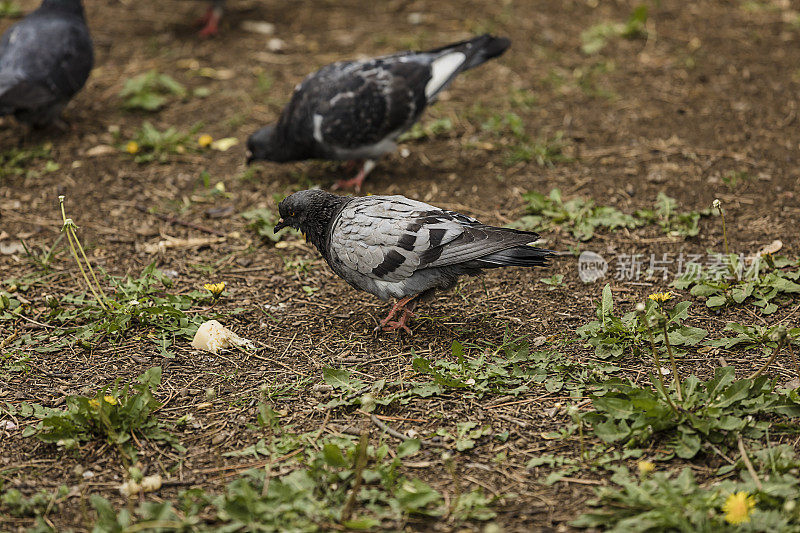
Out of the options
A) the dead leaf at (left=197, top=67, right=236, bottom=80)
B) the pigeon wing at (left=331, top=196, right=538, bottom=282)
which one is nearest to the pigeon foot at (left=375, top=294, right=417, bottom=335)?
the pigeon wing at (left=331, top=196, right=538, bottom=282)

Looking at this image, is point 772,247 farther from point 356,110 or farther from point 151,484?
point 151,484

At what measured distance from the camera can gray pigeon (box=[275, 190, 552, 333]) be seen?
3.79m

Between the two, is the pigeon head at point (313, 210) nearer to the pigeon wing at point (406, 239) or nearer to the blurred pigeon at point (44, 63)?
the pigeon wing at point (406, 239)

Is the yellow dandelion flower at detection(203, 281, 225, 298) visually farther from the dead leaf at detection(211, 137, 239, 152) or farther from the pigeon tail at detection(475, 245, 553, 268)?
the dead leaf at detection(211, 137, 239, 152)

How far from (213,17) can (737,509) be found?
733 centimetres

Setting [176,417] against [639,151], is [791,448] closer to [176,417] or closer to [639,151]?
[176,417]

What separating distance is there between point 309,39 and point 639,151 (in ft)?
12.7

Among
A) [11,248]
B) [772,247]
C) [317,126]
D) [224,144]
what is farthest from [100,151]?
[772,247]

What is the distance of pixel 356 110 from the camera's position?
18.4 feet

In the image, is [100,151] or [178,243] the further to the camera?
[100,151]

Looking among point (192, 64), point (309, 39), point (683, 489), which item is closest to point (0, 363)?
point (683, 489)

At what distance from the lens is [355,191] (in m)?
5.82

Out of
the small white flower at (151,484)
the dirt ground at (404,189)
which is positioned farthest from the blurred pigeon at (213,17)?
the small white flower at (151,484)

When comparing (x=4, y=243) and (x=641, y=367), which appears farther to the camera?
(x=4, y=243)
